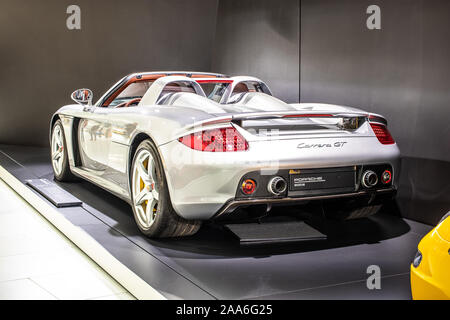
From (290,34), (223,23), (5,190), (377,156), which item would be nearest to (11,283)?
(377,156)

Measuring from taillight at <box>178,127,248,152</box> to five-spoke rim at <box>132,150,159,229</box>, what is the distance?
43 cm

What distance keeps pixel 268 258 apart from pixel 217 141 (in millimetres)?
752

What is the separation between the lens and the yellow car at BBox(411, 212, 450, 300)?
2092 mm

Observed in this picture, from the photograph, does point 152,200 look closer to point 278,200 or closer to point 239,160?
point 239,160

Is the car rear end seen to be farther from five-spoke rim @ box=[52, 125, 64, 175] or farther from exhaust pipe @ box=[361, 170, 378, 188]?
five-spoke rim @ box=[52, 125, 64, 175]

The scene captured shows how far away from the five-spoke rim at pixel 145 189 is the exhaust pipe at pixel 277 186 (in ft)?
2.48

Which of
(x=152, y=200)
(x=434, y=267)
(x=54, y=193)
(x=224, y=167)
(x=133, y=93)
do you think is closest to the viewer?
(x=434, y=267)

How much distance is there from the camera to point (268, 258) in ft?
11.1

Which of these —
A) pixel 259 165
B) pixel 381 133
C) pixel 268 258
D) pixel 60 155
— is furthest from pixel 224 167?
pixel 60 155

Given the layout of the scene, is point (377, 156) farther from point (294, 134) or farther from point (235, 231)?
point (235, 231)

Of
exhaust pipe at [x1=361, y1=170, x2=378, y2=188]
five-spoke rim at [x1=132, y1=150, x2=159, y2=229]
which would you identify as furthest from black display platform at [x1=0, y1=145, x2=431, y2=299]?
exhaust pipe at [x1=361, y1=170, x2=378, y2=188]

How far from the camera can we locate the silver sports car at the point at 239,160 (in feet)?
11.0

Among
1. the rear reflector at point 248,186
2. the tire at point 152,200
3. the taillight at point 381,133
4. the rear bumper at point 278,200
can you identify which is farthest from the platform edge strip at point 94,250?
the taillight at point 381,133

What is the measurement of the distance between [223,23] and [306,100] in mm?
2601
